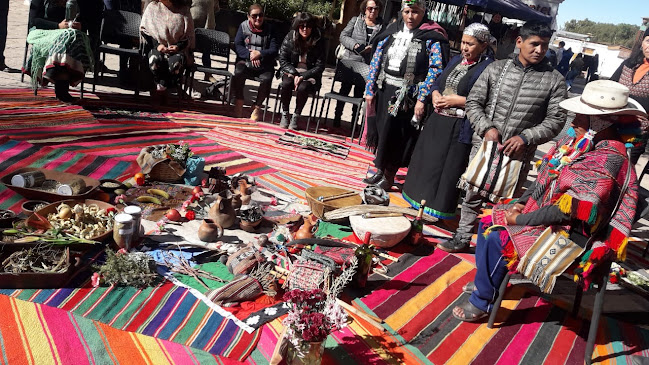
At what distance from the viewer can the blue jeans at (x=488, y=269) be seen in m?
3.40

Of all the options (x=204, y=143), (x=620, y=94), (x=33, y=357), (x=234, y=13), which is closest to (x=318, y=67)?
(x=204, y=143)

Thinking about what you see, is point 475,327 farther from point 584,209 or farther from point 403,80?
point 403,80

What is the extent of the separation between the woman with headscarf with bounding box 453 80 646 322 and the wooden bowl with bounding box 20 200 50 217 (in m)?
3.38

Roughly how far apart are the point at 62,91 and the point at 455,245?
5.70 metres

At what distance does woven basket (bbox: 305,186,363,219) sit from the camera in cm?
476

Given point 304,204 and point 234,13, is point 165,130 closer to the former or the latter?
point 304,204

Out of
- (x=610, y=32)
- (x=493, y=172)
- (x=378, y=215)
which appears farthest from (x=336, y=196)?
(x=610, y=32)

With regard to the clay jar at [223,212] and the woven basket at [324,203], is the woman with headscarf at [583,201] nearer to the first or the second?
the woven basket at [324,203]

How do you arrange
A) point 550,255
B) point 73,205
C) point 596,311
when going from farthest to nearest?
point 73,205 → point 596,311 → point 550,255

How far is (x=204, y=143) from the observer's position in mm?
6762

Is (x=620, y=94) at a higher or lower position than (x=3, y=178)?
higher

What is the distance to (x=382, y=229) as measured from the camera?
4309 millimetres

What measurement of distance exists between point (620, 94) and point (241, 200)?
3.14 metres

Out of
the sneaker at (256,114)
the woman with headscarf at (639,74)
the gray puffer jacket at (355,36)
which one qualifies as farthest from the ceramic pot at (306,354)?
the gray puffer jacket at (355,36)
